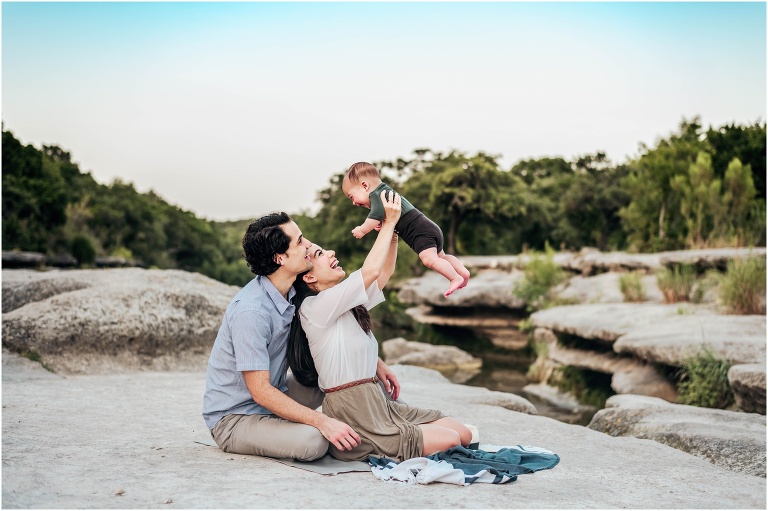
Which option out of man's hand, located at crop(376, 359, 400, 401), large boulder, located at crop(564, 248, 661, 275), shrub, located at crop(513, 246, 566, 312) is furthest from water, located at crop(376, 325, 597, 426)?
man's hand, located at crop(376, 359, 400, 401)

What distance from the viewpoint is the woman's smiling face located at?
399 cm

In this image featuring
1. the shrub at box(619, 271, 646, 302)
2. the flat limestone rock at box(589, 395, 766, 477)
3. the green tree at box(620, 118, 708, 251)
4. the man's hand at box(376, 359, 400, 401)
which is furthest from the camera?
the green tree at box(620, 118, 708, 251)

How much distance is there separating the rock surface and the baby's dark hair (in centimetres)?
176

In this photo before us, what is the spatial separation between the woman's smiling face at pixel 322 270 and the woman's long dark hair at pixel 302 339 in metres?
0.06

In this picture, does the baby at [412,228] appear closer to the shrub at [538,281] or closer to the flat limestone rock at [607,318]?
the flat limestone rock at [607,318]

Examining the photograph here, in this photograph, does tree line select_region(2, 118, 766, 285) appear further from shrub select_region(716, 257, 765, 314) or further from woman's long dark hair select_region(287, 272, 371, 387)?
woman's long dark hair select_region(287, 272, 371, 387)

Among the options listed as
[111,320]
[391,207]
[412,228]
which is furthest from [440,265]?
[111,320]

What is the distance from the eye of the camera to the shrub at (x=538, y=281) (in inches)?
780

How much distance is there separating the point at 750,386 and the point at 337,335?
5.77 m

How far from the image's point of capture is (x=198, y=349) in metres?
8.69

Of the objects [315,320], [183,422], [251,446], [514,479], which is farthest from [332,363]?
[183,422]

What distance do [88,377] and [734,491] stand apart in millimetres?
5804

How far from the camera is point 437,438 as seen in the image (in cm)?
399

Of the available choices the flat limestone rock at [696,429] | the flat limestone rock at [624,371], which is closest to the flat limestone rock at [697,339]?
the flat limestone rock at [624,371]
